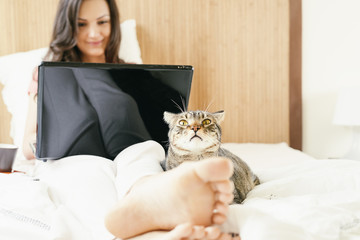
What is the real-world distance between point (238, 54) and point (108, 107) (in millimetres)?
1604

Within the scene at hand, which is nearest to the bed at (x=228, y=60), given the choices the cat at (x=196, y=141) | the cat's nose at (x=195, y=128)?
the cat at (x=196, y=141)

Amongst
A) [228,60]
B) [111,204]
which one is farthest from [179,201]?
[228,60]

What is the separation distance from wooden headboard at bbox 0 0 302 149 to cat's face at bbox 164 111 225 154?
4.78ft

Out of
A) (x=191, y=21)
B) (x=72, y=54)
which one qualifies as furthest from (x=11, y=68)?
(x=191, y=21)

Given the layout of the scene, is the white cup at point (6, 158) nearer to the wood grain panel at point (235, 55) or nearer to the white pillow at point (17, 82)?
the white pillow at point (17, 82)

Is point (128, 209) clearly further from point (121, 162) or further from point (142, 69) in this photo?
point (142, 69)

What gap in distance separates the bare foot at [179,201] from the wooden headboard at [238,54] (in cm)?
179

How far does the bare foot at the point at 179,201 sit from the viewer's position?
0.47 metres

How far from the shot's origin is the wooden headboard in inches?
89.5

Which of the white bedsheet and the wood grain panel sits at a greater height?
the wood grain panel

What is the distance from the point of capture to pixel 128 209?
1.70ft

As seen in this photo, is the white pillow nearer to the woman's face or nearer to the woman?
the woman's face

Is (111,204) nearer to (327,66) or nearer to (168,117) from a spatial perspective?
(168,117)

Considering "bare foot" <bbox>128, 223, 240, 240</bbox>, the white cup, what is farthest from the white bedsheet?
the white cup
